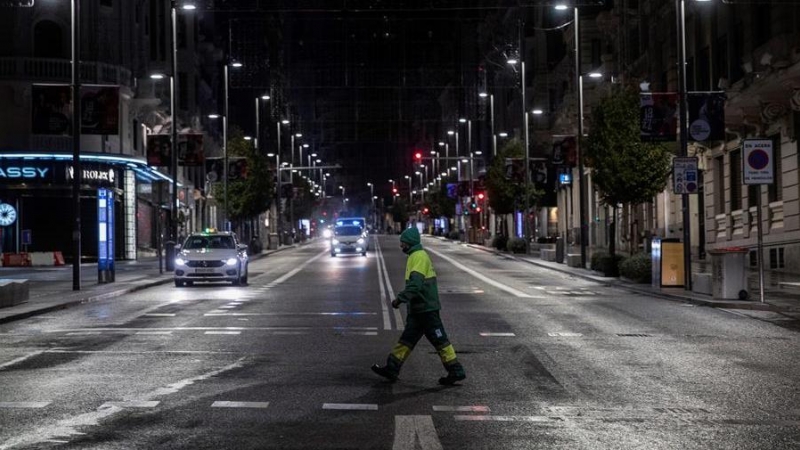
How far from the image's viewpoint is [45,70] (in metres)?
47.5

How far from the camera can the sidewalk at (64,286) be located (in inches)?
881

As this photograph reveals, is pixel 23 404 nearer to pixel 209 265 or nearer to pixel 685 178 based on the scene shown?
pixel 685 178

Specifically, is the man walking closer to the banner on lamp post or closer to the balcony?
the banner on lamp post

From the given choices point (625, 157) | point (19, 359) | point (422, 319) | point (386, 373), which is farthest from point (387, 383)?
point (625, 157)

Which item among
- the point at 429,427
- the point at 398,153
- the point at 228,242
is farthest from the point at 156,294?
the point at 398,153

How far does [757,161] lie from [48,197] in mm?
35278

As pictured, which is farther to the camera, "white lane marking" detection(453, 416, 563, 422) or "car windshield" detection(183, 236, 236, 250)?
"car windshield" detection(183, 236, 236, 250)

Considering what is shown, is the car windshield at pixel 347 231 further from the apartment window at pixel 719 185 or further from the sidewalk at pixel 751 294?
the sidewalk at pixel 751 294

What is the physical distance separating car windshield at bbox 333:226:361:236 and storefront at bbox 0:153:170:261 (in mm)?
13745

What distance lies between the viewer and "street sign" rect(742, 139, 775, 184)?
22203mm

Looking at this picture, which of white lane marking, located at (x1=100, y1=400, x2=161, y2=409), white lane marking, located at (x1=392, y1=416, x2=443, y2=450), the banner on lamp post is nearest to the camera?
white lane marking, located at (x1=392, y1=416, x2=443, y2=450)

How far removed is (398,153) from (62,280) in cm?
14848

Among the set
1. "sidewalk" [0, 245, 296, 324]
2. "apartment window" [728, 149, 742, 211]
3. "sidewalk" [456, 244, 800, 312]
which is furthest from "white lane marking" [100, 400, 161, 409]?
"apartment window" [728, 149, 742, 211]

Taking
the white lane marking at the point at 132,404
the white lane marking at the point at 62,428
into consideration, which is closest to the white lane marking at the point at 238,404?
the white lane marking at the point at 132,404
